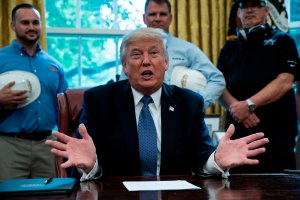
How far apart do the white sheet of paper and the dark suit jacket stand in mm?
376

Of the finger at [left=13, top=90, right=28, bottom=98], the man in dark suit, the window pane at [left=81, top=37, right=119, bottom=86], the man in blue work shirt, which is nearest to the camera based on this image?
the man in dark suit

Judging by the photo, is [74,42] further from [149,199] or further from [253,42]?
[149,199]

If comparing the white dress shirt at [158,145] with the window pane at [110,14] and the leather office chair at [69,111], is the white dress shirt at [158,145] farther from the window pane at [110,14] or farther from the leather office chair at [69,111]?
the window pane at [110,14]

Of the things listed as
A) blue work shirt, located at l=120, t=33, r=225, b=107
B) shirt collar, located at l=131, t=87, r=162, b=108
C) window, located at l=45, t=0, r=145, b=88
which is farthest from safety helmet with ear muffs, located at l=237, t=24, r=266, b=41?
window, located at l=45, t=0, r=145, b=88

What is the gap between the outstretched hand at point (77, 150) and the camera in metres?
1.71

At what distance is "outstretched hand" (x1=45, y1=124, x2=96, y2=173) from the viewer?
1708mm

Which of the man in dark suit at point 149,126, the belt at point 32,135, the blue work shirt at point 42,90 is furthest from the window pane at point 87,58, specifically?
the man in dark suit at point 149,126

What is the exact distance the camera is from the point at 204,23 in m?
4.77

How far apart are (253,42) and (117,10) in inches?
88.3

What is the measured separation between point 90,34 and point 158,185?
11.7ft

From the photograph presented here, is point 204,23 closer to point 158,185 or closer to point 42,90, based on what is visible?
point 42,90

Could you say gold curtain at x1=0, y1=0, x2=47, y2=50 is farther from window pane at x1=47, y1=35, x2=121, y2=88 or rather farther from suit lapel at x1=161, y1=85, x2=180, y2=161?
suit lapel at x1=161, y1=85, x2=180, y2=161

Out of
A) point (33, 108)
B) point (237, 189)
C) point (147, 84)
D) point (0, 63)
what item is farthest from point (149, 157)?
point (0, 63)

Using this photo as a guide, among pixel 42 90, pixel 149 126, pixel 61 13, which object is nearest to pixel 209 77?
pixel 149 126
